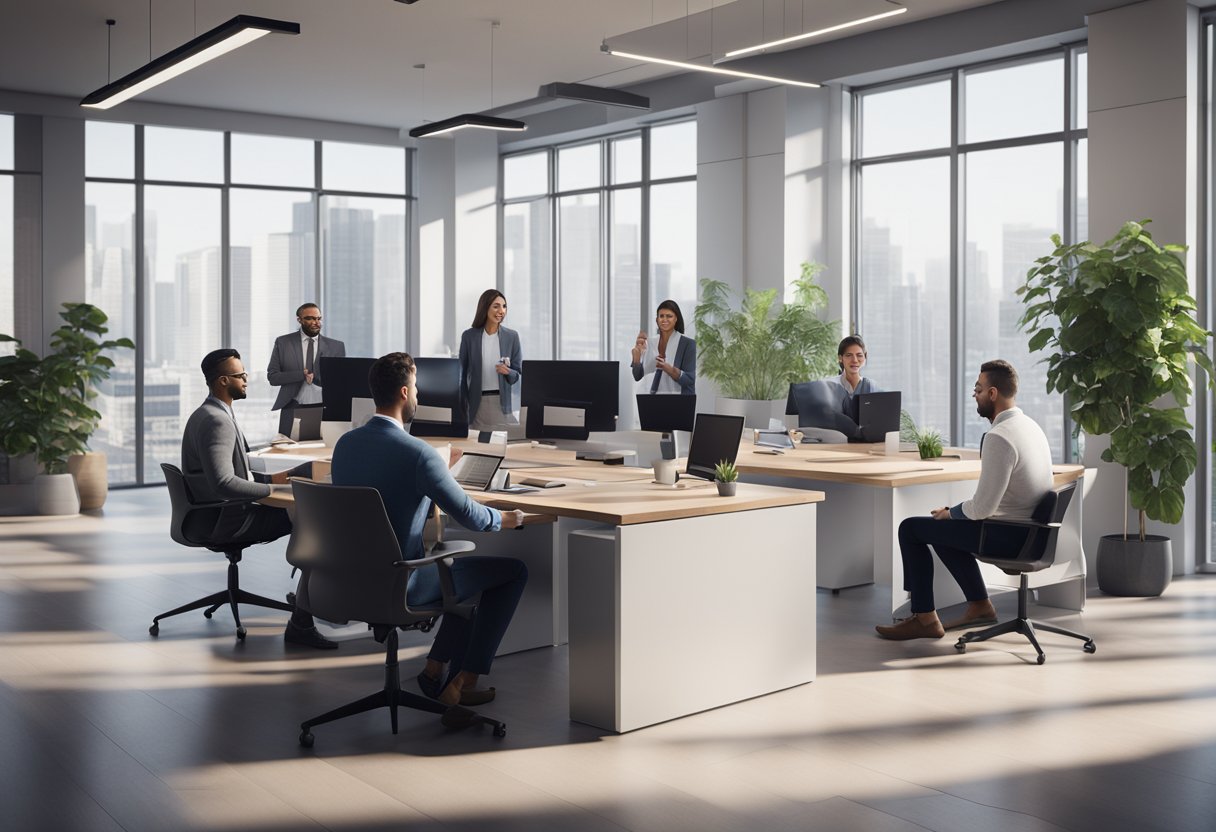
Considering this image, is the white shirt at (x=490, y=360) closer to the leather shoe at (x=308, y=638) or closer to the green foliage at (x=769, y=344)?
the leather shoe at (x=308, y=638)

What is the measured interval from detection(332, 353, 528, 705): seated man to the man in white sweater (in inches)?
91.6

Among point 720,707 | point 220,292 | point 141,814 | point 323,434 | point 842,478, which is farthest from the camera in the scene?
point 220,292

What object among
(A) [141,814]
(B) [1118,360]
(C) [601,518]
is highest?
(B) [1118,360]

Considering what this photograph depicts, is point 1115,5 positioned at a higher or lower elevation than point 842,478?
higher

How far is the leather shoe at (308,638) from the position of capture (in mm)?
6035

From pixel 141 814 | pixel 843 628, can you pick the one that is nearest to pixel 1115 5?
pixel 843 628

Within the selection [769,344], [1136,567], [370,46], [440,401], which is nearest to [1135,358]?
[1136,567]

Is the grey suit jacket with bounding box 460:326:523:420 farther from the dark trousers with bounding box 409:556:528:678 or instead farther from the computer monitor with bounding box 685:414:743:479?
the dark trousers with bounding box 409:556:528:678

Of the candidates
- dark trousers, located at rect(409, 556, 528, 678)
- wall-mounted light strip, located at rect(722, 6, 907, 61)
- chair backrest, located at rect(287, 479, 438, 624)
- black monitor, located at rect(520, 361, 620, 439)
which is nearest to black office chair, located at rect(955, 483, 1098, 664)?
black monitor, located at rect(520, 361, 620, 439)

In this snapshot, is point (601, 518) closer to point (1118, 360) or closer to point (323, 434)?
point (323, 434)

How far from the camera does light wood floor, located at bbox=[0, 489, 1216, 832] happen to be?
3.79 meters

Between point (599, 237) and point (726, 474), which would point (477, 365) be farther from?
point (599, 237)

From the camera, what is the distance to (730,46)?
317 inches

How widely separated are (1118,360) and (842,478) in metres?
2.23
